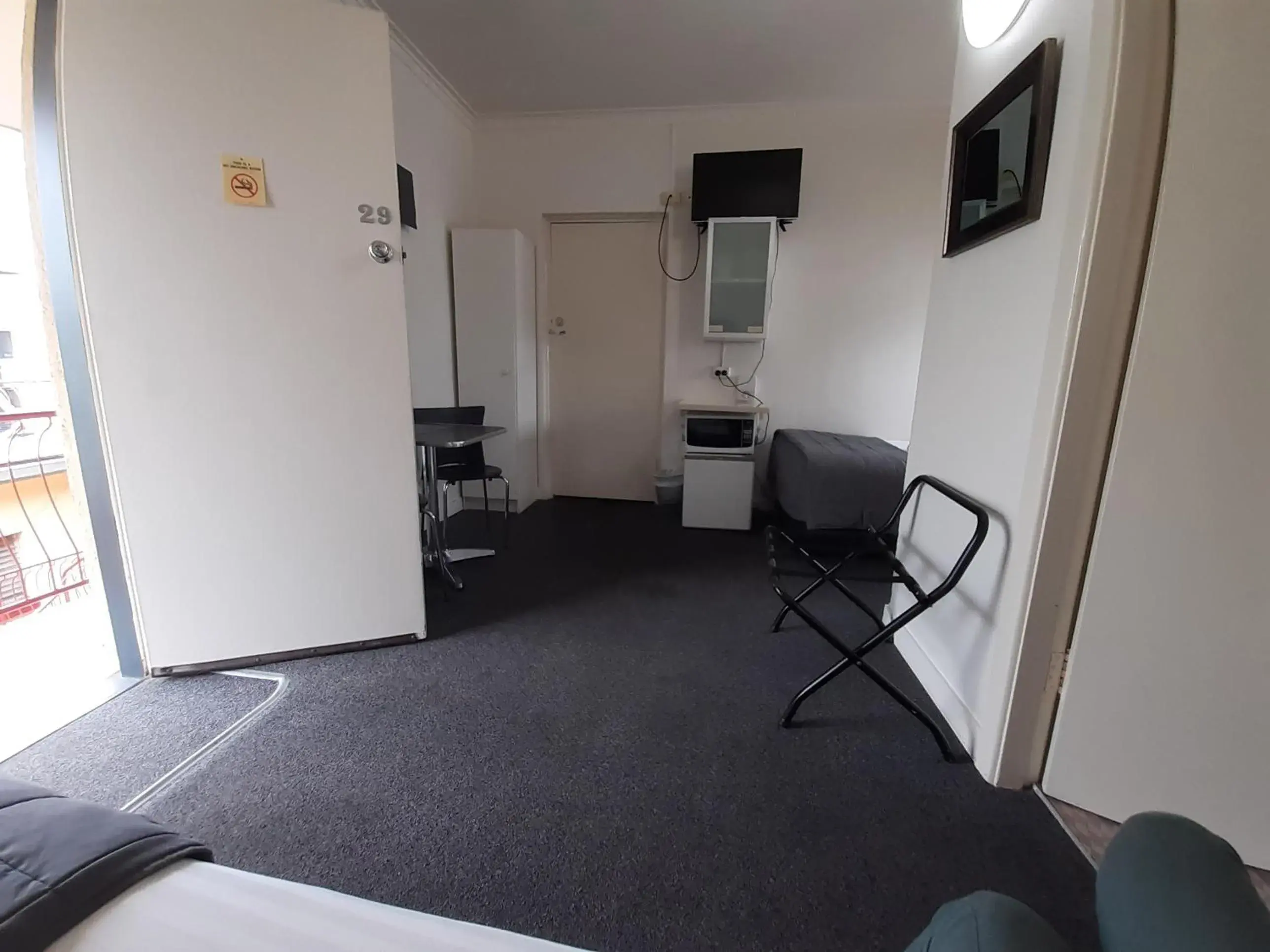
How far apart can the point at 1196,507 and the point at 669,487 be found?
2989 millimetres

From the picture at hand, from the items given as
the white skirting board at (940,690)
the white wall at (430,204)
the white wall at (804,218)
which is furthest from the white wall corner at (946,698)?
the white wall at (430,204)

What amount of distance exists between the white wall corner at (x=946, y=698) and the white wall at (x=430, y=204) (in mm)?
2907

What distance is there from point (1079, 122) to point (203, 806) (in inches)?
104

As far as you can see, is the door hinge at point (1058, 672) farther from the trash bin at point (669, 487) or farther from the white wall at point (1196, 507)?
the trash bin at point (669, 487)

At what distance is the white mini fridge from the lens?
3.47 metres

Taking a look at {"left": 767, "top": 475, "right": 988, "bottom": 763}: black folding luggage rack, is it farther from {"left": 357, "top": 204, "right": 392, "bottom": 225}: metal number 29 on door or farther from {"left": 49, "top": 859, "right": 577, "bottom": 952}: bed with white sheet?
{"left": 357, "top": 204, "right": 392, "bottom": 225}: metal number 29 on door

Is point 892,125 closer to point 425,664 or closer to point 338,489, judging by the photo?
point 338,489

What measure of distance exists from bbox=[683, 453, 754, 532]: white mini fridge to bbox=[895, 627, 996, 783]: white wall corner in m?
1.47

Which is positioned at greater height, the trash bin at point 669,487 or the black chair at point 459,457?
the black chair at point 459,457

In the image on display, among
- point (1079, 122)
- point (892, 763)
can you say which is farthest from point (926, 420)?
point (892, 763)

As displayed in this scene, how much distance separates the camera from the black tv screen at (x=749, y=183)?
3.37m

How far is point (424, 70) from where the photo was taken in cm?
312

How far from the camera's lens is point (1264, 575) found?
108 cm

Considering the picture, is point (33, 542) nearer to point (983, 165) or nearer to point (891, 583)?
point (891, 583)
